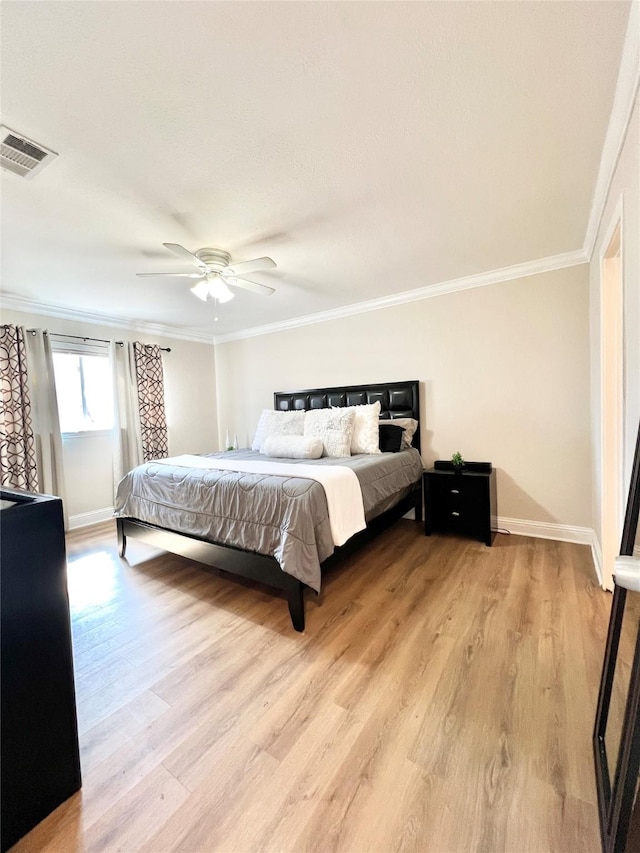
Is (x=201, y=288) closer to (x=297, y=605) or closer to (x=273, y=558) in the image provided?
(x=273, y=558)

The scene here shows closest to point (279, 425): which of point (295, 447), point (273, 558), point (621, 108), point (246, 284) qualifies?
point (295, 447)

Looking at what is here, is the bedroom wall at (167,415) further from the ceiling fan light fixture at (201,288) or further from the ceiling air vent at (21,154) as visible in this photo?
the ceiling air vent at (21,154)


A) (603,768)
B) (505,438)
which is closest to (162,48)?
(603,768)

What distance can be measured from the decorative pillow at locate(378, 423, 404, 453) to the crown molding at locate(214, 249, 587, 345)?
139 centimetres

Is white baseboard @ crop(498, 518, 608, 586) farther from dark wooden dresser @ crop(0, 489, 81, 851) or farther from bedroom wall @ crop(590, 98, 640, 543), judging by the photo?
dark wooden dresser @ crop(0, 489, 81, 851)

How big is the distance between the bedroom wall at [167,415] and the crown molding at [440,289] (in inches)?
45.2

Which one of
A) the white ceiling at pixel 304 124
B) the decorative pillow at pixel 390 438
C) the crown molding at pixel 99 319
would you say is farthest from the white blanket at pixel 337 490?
the crown molding at pixel 99 319

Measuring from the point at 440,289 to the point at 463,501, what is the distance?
2.08 metres

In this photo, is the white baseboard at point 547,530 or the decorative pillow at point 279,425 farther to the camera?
the decorative pillow at point 279,425

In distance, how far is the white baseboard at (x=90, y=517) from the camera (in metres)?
3.84

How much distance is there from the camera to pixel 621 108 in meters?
1.36

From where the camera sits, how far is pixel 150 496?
263 centimetres

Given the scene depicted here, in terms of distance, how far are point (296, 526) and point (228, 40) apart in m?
1.97

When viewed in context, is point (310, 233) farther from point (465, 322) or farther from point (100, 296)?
point (100, 296)
